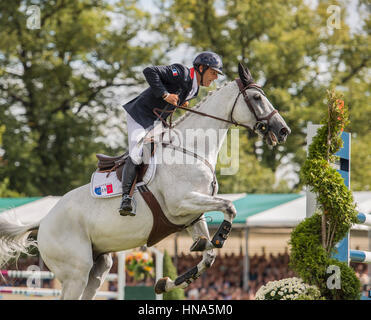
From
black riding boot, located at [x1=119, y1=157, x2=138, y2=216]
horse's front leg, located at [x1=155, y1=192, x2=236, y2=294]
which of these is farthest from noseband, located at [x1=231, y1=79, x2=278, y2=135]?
black riding boot, located at [x1=119, y1=157, x2=138, y2=216]

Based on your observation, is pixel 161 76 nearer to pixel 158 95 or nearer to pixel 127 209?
pixel 158 95

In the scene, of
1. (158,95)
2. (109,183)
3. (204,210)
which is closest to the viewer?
(204,210)

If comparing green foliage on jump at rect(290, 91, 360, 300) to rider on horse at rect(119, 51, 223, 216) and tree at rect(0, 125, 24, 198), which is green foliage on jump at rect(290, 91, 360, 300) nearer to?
rider on horse at rect(119, 51, 223, 216)

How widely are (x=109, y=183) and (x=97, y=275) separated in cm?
110

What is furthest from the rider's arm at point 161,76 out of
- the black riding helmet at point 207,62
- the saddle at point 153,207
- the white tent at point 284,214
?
the white tent at point 284,214

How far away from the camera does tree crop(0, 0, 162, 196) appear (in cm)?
2481

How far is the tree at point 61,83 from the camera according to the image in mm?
24812

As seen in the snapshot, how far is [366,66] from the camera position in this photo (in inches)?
1035

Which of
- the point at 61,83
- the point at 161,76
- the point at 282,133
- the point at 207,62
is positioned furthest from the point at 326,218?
the point at 61,83

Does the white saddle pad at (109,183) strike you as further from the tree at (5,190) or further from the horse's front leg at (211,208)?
the tree at (5,190)

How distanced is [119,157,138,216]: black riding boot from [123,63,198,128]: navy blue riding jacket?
414mm

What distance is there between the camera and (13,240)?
6262mm

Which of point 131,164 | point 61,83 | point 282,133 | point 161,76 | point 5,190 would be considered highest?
point 61,83
